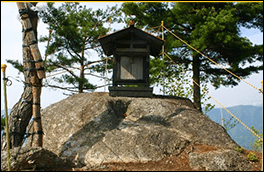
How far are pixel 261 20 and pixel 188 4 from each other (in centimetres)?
397

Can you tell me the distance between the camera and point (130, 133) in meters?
7.32

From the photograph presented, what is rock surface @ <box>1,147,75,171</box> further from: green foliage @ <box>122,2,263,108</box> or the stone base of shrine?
green foliage @ <box>122,2,263,108</box>

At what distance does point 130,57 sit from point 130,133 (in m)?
4.38

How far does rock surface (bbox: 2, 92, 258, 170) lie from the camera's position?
640 cm

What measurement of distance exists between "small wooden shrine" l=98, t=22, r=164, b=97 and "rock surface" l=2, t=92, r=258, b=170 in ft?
2.41

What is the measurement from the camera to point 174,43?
12797mm

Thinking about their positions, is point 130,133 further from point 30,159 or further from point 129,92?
point 129,92

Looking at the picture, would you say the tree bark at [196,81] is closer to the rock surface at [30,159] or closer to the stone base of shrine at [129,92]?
the stone base of shrine at [129,92]

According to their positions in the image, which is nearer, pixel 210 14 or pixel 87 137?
pixel 87 137

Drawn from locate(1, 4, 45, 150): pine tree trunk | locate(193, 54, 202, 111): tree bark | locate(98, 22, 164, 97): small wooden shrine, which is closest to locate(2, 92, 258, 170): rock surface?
locate(98, 22, 164, 97): small wooden shrine

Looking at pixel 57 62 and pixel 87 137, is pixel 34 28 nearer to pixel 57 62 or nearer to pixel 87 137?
pixel 87 137

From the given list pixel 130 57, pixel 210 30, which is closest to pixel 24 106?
pixel 130 57

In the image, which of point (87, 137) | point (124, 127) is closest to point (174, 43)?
point (124, 127)

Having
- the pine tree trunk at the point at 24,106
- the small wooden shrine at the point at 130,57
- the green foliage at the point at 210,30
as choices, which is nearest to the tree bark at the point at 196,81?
the green foliage at the point at 210,30
